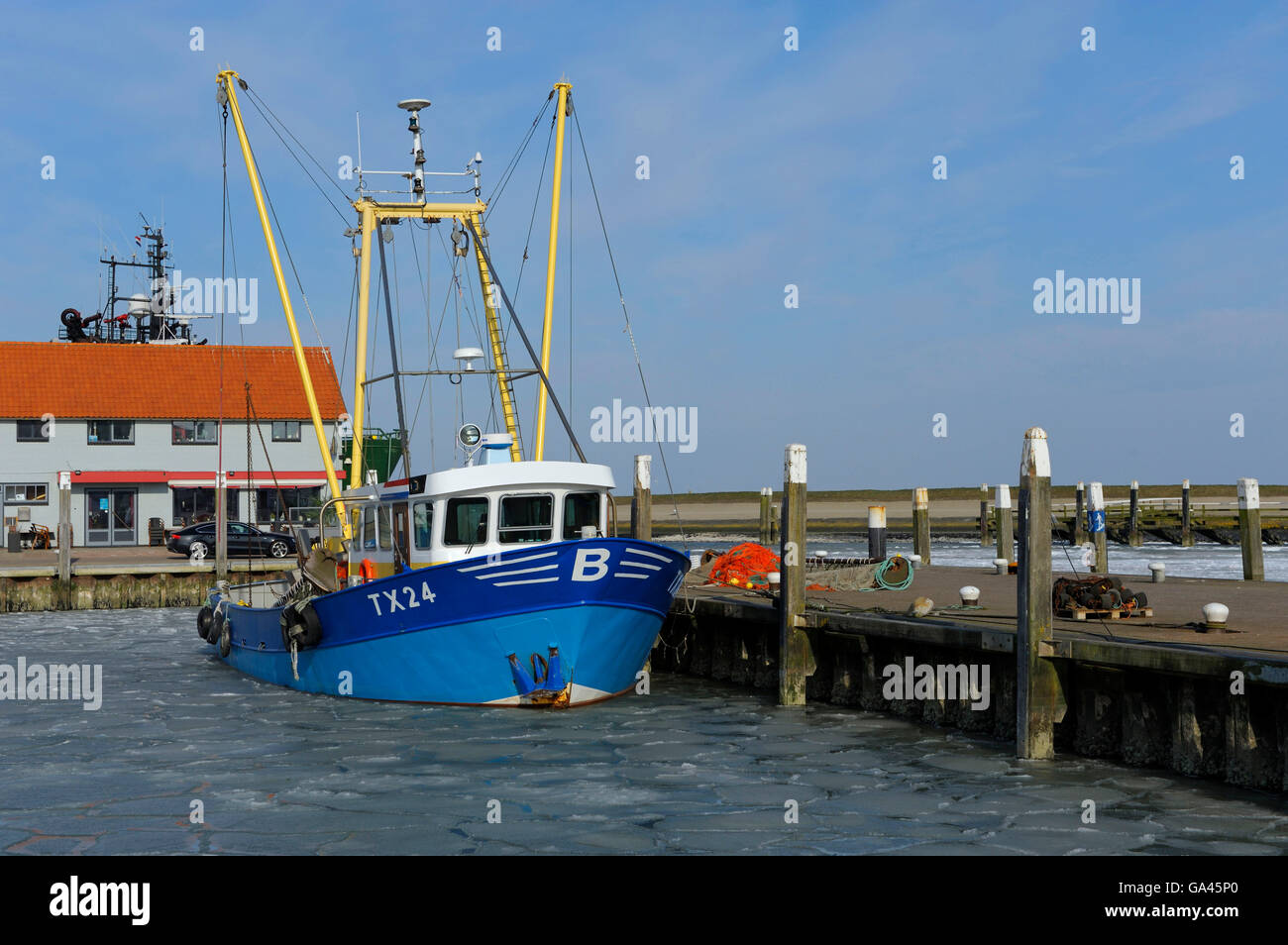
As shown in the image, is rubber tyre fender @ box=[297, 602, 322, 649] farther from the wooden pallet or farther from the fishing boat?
the wooden pallet

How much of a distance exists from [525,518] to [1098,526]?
51.4ft

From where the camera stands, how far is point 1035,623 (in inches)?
499

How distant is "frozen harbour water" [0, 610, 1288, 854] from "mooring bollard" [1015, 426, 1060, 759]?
391 mm

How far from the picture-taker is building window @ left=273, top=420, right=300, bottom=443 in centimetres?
4756

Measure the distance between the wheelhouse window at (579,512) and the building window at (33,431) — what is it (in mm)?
34914

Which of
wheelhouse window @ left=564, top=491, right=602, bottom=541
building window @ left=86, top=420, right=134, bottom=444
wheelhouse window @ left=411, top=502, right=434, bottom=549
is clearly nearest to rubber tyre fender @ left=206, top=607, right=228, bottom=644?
wheelhouse window @ left=411, top=502, right=434, bottom=549

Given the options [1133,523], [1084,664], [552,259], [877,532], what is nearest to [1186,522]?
[1133,523]

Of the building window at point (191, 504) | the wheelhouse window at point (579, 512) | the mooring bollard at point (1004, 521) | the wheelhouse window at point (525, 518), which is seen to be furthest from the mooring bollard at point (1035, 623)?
the building window at point (191, 504)

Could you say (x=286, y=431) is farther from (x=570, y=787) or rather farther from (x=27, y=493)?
(x=570, y=787)

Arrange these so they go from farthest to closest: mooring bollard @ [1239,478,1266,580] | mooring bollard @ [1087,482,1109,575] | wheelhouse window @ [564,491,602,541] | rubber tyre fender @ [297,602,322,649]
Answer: mooring bollard @ [1087,482,1109,575] → mooring bollard @ [1239,478,1266,580] → rubber tyre fender @ [297,602,322,649] → wheelhouse window @ [564,491,602,541]

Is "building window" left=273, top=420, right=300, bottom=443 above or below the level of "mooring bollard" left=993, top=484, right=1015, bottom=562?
above
